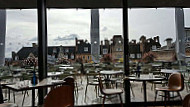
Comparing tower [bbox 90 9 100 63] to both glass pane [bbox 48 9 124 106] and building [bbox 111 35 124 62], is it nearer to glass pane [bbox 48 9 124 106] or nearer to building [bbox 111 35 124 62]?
glass pane [bbox 48 9 124 106]

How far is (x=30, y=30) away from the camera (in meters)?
4.40

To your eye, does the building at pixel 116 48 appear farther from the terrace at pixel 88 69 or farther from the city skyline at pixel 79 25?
the city skyline at pixel 79 25

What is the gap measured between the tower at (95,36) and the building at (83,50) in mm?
117

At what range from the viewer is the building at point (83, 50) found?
4.61m

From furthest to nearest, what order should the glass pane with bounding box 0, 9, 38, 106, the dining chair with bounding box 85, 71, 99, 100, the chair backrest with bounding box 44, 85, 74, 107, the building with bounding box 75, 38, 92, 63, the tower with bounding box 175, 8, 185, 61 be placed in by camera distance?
1. the tower with bounding box 175, 8, 185, 61
2. the dining chair with bounding box 85, 71, 99, 100
3. the building with bounding box 75, 38, 92, 63
4. the glass pane with bounding box 0, 9, 38, 106
5. the chair backrest with bounding box 44, 85, 74, 107

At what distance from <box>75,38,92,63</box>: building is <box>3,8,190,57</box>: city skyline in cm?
15

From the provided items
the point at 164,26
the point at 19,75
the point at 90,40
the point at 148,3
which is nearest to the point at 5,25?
the point at 19,75

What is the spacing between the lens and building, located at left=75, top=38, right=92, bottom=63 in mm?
4613

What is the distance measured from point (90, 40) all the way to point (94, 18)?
668mm

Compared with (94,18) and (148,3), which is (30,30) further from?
(148,3)

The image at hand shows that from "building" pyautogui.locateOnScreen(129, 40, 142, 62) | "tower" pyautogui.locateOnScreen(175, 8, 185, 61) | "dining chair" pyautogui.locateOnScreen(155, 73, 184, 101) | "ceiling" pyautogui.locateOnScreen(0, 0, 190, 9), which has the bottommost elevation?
"dining chair" pyautogui.locateOnScreen(155, 73, 184, 101)

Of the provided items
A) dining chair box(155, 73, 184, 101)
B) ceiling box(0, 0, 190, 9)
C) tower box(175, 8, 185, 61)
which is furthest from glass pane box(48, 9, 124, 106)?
tower box(175, 8, 185, 61)

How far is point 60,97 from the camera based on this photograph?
2.11 m

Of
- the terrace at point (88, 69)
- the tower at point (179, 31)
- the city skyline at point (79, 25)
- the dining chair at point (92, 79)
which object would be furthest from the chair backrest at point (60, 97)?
the tower at point (179, 31)
